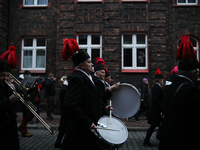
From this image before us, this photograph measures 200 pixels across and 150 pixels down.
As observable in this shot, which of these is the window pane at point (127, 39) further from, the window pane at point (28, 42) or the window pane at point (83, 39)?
the window pane at point (28, 42)

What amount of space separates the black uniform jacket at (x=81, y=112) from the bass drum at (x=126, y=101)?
1420 millimetres

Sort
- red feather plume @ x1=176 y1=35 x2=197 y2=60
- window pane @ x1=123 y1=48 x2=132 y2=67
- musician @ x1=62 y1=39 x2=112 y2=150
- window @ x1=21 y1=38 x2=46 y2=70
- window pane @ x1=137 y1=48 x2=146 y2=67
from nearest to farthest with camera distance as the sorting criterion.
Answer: musician @ x1=62 y1=39 x2=112 y2=150 → red feather plume @ x1=176 y1=35 x2=197 y2=60 → window pane @ x1=137 y1=48 x2=146 y2=67 → window pane @ x1=123 y1=48 x2=132 y2=67 → window @ x1=21 y1=38 x2=46 y2=70

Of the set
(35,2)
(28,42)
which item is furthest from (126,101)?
(35,2)

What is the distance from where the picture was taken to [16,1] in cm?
1344

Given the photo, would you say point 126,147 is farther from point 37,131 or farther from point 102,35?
point 102,35

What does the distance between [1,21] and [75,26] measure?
158 inches

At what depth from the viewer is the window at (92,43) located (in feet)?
42.8

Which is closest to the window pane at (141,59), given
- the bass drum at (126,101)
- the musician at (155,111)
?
the musician at (155,111)

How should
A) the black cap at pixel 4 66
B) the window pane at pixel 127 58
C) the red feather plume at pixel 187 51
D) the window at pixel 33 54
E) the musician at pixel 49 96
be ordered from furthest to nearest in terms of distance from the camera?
the window at pixel 33 54 → the window pane at pixel 127 58 → the musician at pixel 49 96 → the black cap at pixel 4 66 → the red feather plume at pixel 187 51

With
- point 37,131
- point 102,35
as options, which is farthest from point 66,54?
point 102,35

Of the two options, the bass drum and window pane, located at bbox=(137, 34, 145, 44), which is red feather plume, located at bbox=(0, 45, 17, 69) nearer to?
the bass drum

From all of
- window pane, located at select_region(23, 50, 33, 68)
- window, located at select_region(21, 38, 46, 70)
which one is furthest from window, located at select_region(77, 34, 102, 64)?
window pane, located at select_region(23, 50, 33, 68)

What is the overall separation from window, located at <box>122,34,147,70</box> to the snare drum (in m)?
9.53

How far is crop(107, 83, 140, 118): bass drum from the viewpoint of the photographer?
459 cm
